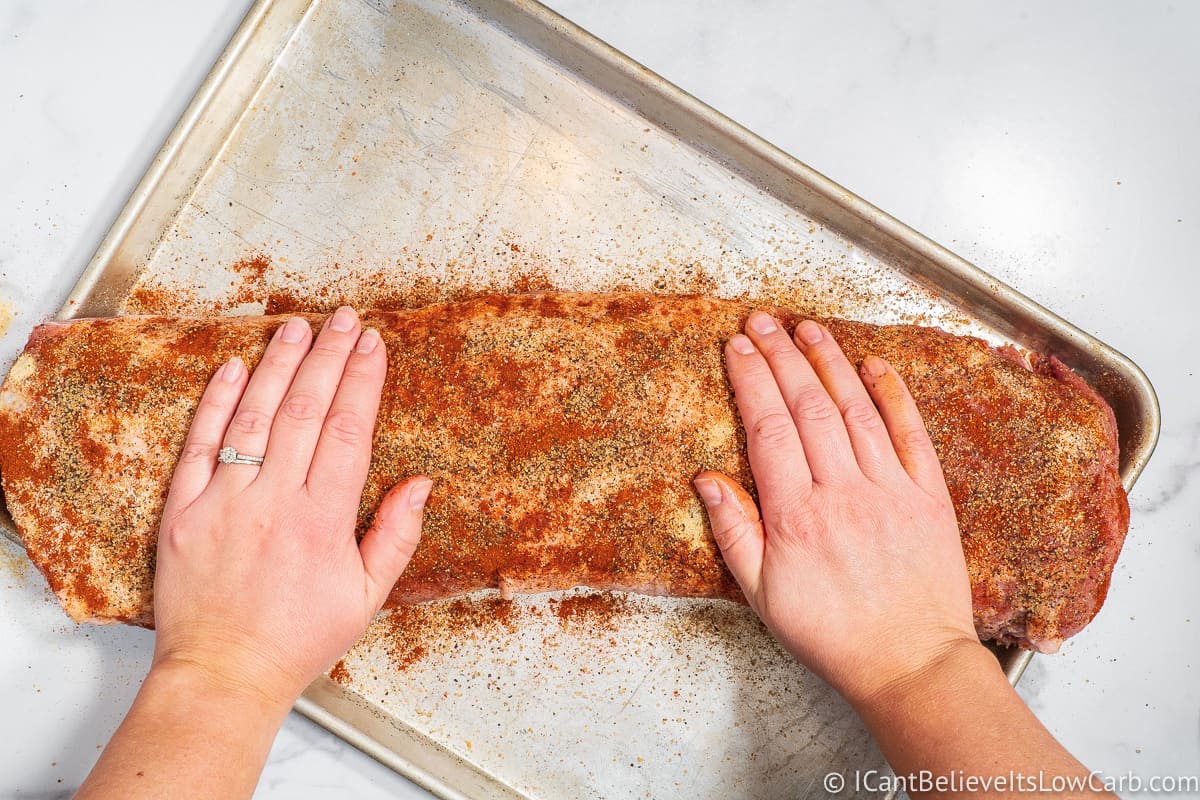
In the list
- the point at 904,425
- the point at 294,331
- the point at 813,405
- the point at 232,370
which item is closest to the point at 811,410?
the point at 813,405

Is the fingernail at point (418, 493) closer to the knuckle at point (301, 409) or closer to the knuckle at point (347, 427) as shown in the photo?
the knuckle at point (347, 427)

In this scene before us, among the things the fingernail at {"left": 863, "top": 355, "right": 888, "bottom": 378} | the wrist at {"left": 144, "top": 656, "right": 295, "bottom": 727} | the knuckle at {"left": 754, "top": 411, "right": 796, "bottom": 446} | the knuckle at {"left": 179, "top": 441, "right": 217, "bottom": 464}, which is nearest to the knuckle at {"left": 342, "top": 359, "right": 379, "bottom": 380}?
the knuckle at {"left": 179, "top": 441, "right": 217, "bottom": 464}

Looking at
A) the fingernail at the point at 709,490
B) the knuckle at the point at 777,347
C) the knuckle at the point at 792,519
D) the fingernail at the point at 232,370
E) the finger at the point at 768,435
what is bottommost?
the fingernail at the point at 232,370

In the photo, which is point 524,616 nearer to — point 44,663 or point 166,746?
point 166,746

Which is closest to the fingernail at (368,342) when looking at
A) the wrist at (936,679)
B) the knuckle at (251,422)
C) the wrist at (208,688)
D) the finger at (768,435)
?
the knuckle at (251,422)

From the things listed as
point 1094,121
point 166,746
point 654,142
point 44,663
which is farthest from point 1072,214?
point 44,663

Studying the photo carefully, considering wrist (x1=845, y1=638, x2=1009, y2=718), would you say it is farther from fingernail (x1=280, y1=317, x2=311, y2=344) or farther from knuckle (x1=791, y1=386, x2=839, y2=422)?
fingernail (x1=280, y1=317, x2=311, y2=344)
